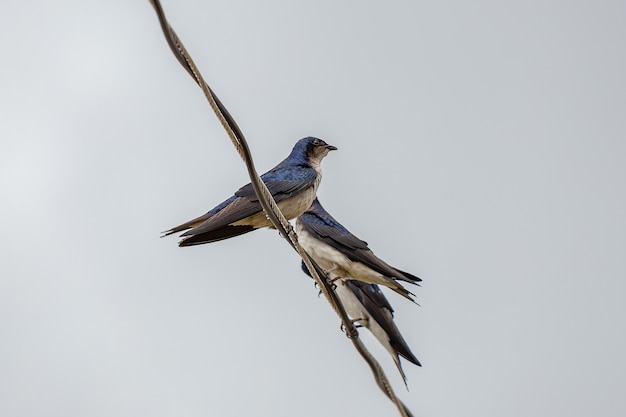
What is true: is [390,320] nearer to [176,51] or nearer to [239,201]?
[239,201]

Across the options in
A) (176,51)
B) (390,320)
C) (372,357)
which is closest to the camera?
(176,51)

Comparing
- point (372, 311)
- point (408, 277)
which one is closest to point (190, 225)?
point (408, 277)

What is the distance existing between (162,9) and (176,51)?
25cm

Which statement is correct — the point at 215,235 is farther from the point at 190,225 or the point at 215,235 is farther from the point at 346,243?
the point at 346,243

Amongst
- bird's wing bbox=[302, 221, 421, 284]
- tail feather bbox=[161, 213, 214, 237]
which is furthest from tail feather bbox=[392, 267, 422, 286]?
tail feather bbox=[161, 213, 214, 237]

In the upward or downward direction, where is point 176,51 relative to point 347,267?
downward

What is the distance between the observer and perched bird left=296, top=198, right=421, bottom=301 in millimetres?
6152

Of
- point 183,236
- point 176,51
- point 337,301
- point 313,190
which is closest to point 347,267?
point 313,190

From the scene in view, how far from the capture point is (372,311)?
7.29 metres

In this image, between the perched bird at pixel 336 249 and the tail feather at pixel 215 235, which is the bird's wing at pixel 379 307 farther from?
the tail feather at pixel 215 235

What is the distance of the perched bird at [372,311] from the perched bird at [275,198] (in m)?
1.48

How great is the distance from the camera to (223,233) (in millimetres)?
4602

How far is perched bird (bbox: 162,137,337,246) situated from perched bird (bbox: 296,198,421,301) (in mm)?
596

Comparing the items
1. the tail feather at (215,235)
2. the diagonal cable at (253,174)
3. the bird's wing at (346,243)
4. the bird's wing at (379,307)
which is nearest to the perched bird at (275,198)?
the tail feather at (215,235)
